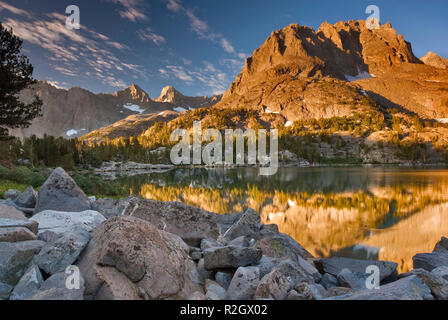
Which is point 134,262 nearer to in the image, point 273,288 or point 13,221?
point 273,288

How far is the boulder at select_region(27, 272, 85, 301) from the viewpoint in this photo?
3.31 metres

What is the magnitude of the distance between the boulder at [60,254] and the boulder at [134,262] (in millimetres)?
182

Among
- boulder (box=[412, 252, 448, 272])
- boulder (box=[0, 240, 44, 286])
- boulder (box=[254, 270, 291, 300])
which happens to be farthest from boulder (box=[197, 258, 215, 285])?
boulder (box=[412, 252, 448, 272])

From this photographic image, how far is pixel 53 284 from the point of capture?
12.5ft

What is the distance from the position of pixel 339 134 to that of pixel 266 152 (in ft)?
231

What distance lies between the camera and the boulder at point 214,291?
4378 mm

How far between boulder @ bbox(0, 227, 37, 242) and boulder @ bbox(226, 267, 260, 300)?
4.80 meters

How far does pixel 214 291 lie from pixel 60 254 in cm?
308

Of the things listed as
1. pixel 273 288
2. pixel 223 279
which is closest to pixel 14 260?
pixel 223 279

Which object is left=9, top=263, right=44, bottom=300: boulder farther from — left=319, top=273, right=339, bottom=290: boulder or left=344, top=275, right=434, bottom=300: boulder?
left=319, top=273, right=339, bottom=290: boulder

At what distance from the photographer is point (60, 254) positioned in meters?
4.38

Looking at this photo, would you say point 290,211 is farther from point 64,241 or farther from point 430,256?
point 64,241
